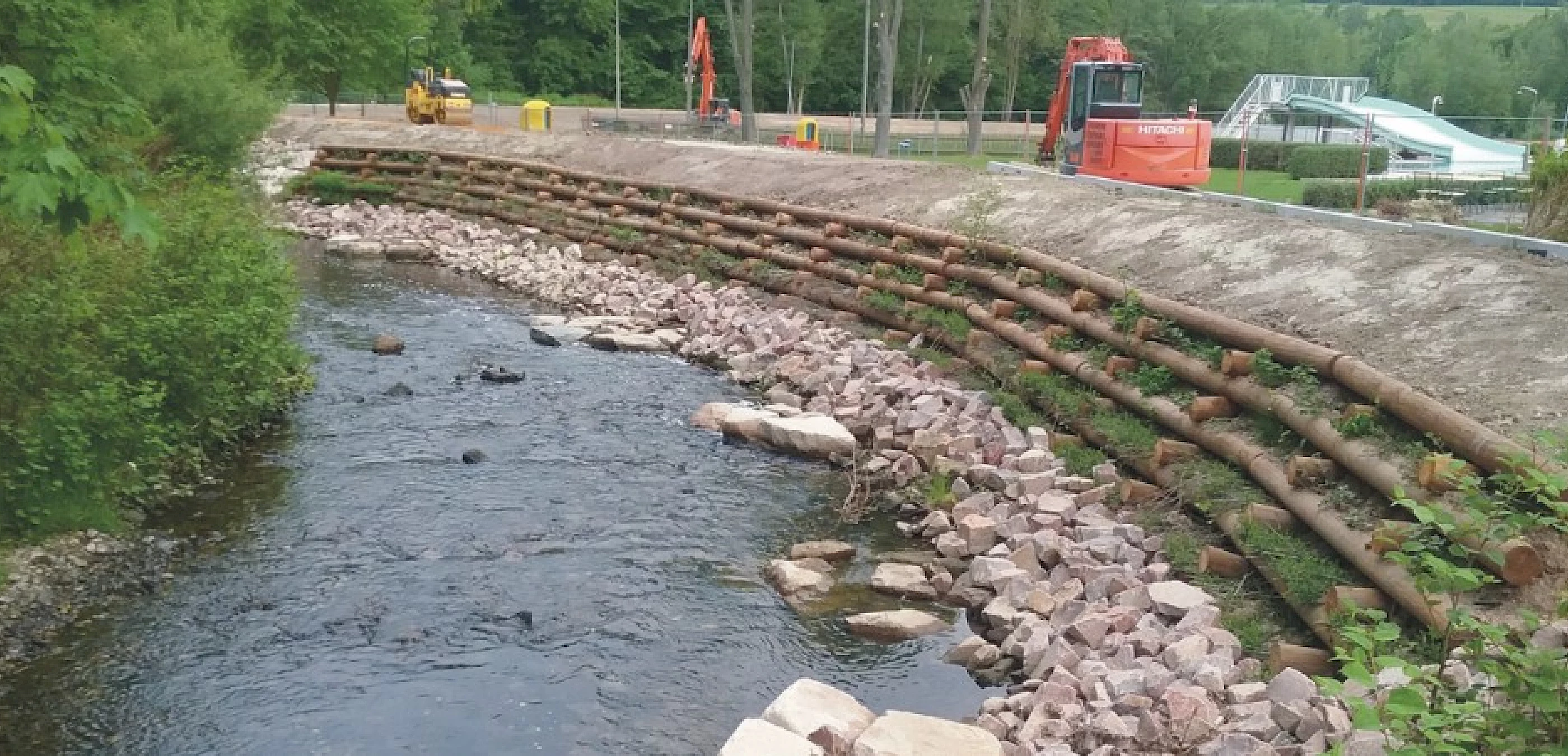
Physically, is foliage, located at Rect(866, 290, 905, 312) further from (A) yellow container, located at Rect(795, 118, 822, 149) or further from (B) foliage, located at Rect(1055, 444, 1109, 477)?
(A) yellow container, located at Rect(795, 118, 822, 149)

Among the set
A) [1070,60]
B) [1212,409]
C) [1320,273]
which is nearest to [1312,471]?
[1212,409]

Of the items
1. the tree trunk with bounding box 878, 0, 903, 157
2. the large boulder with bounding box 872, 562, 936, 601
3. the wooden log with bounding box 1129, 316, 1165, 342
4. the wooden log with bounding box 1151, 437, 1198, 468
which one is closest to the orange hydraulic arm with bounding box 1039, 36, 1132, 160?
the tree trunk with bounding box 878, 0, 903, 157

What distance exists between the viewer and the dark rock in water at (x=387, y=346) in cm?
1503

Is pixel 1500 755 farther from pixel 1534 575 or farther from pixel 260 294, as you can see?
pixel 260 294

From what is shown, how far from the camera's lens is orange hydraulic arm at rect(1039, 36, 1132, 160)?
87.7 feet

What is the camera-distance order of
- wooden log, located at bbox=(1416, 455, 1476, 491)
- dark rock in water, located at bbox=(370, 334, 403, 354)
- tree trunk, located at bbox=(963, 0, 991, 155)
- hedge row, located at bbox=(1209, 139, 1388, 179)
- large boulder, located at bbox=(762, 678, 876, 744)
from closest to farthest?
1. large boulder, located at bbox=(762, 678, 876, 744)
2. wooden log, located at bbox=(1416, 455, 1476, 491)
3. dark rock in water, located at bbox=(370, 334, 403, 354)
4. hedge row, located at bbox=(1209, 139, 1388, 179)
5. tree trunk, located at bbox=(963, 0, 991, 155)

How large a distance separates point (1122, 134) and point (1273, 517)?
14448 mm

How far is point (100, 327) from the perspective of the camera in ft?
29.2

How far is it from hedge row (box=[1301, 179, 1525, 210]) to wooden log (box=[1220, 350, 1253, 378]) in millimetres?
12127

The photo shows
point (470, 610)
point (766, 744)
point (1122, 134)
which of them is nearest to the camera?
point (766, 744)

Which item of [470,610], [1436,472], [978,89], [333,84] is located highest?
[978,89]

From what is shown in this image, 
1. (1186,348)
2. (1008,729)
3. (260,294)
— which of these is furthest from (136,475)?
(1186,348)

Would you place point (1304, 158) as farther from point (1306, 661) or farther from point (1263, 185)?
point (1306, 661)

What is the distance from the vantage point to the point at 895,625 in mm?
7973
